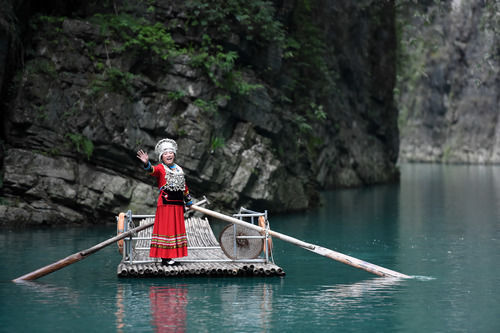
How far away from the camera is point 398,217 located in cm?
2253

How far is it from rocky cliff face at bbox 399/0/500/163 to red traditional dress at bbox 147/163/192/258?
67595 mm

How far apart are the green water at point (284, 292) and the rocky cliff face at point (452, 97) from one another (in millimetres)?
63396

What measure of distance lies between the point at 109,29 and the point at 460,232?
1159 centimetres

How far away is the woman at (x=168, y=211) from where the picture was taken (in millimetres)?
11461

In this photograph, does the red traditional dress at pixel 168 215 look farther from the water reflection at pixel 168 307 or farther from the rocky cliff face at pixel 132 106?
the rocky cliff face at pixel 132 106

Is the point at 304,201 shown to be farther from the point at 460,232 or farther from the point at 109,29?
the point at 109,29

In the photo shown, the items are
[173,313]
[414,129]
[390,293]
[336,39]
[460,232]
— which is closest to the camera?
[173,313]

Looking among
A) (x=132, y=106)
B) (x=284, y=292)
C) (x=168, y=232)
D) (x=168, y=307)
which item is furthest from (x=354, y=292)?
(x=132, y=106)

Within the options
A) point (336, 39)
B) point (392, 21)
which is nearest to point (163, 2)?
point (336, 39)

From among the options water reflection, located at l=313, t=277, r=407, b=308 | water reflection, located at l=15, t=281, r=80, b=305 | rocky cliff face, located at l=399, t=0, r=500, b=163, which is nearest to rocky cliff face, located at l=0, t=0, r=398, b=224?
water reflection, located at l=15, t=281, r=80, b=305

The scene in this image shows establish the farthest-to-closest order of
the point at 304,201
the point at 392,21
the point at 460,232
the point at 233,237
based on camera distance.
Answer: the point at 392,21, the point at 304,201, the point at 460,232, the point at 233,237

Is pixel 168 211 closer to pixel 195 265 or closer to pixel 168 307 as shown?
pixel 195 265

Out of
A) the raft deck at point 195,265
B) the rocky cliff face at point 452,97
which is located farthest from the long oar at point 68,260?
the rocky cliff face at point 452,97

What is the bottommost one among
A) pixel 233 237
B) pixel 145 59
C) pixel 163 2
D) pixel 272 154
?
pixel 233 237
